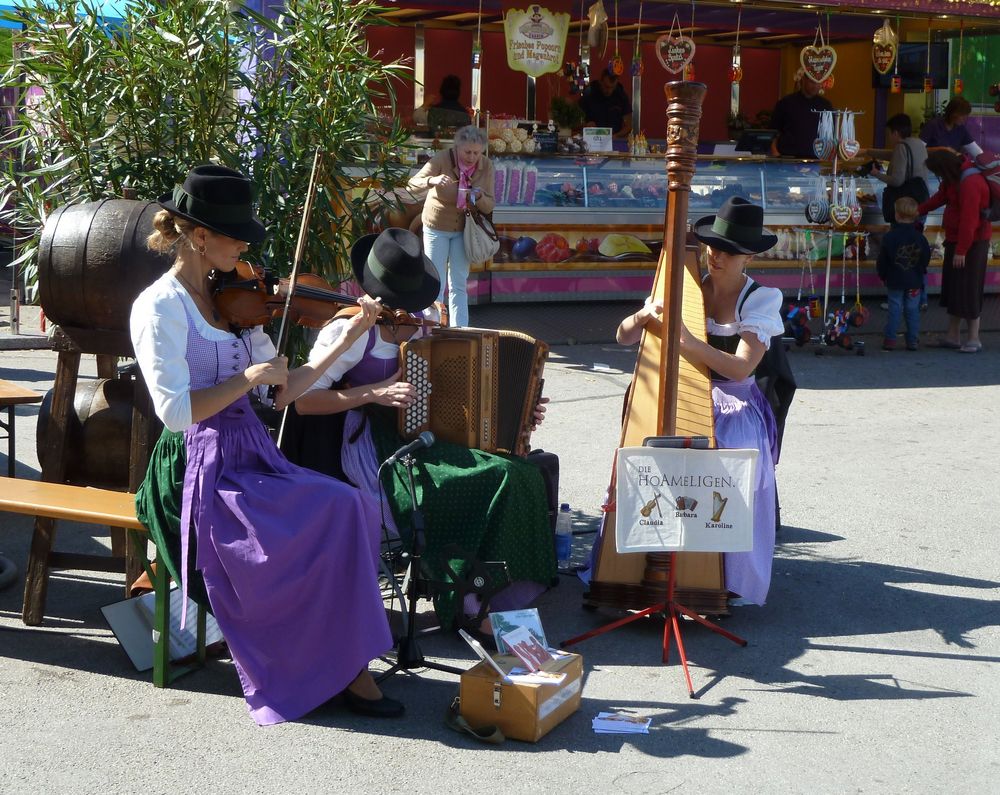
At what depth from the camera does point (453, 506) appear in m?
4.67

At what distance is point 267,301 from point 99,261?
0.92 meters

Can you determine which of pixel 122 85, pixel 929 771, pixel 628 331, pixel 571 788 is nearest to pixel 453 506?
pixel 628 331

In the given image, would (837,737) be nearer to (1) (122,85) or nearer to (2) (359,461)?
(2) (359,461)

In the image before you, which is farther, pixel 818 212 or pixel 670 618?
pixel 818 212

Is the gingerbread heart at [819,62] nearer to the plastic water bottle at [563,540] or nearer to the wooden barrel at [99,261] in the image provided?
the plastic water bottle at [563,540]

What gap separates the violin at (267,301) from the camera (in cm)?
405

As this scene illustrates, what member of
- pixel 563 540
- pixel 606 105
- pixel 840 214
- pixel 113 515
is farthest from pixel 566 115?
pixel 113 515

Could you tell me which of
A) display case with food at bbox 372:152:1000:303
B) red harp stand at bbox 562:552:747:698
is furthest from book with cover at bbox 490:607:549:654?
display case with food at bbox 372:152:1000:303

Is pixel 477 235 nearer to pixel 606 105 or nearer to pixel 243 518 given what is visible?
pixel 243 518

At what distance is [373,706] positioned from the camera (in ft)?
13.2

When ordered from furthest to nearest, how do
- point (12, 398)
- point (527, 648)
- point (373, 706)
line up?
point (12, 398) → point (527, 648) → point (373, 706)

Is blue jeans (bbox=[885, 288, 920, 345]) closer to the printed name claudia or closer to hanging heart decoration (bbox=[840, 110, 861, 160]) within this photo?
hanging heart decoration (bbox=[840, 110, 861, 160])

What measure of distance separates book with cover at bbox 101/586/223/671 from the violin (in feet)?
3.39

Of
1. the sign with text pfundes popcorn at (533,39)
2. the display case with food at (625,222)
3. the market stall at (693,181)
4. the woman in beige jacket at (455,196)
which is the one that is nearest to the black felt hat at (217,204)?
the woman in beige jacket at (455,196)
